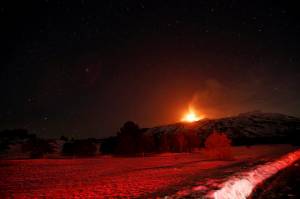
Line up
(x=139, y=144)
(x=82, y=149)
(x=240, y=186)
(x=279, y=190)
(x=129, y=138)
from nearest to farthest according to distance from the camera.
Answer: (x=279, y=190), (x=240, y=186), (x=129, y=138), (x=139, y=144), (x=82, y=149)

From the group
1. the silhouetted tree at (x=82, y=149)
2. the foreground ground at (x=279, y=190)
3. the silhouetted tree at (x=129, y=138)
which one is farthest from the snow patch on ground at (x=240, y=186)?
the silhouetted tree at (x=82, y=149)

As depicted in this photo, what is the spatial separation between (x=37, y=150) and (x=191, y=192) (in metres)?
47.8

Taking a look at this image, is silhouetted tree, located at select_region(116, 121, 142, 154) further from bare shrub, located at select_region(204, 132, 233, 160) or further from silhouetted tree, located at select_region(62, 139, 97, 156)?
bare shrub, located at select_region(204, 132, 233, 160)

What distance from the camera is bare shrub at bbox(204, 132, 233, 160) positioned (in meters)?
35.1

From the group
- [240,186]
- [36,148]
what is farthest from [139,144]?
[240,186]

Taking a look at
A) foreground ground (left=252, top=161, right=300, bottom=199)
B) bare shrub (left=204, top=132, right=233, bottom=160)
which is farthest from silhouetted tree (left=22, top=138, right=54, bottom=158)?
foreground ground (left=252, top=161, right=300, bottom=199)

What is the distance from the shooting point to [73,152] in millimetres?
58562

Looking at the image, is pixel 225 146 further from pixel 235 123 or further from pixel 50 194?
pixel 235 123

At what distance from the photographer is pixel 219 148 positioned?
3578 cm

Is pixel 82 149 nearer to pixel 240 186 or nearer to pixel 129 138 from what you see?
pixel 129 138

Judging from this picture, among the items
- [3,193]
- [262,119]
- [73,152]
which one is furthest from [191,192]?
[262,119]

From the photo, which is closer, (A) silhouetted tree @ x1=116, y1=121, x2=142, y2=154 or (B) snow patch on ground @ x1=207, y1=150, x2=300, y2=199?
(B) snow patch on ground @ x1=207, y1=150, x2=300, y2=199

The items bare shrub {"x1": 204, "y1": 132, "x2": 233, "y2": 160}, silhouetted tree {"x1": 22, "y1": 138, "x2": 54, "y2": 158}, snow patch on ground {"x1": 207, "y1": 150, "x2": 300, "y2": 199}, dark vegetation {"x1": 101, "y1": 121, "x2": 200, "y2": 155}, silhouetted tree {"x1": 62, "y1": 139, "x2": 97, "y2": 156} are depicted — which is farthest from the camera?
silhouetted tree {"x1": 62, "y1": 139, "x2": 97, "y2": 156}

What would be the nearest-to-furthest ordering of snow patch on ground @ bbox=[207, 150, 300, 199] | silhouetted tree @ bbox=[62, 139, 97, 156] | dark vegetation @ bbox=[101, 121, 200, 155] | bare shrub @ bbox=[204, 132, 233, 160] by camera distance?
snow patch on ground @ bbox=[207, 150, 300, 199], bare shrub @ bbox=[204, 132, 233, 160], dark vegetation @ bbox=[101, 121, 200, 155], silhouetted tree @ bbox=[62, 139, 97, 156]
